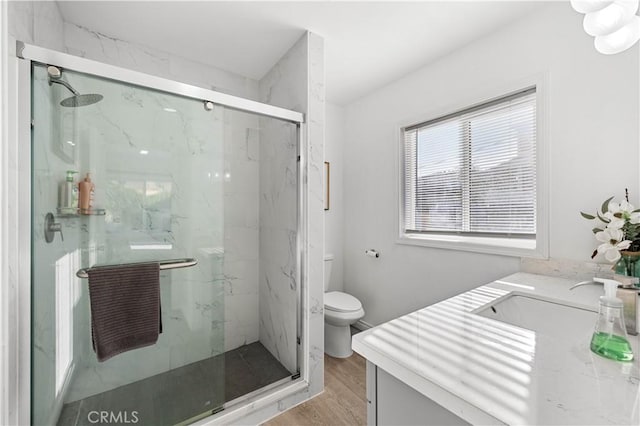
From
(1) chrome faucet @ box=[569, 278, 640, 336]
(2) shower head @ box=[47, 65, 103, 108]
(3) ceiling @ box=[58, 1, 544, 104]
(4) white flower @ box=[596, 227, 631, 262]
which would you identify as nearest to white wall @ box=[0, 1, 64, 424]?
(2) shower head @ box=[47, 65, 103, 108]

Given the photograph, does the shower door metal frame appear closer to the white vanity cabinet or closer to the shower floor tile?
the shower floor tile

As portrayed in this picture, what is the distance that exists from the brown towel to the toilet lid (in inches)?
49.2

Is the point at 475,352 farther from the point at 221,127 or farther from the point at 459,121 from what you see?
the point at 459,121

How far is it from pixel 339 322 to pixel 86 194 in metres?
1.80

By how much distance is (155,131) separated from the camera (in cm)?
141

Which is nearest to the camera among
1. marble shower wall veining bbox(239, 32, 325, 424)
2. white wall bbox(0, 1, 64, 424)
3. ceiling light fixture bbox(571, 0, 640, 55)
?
ceiling light fixture bbox(571, 0, 640, 55)

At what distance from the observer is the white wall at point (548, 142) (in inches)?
51.7

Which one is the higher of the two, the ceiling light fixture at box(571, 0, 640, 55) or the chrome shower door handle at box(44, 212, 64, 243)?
the ceiling light fixture at box(571, 0, 640, 55)

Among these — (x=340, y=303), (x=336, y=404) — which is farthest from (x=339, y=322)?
(x=336, y=404)

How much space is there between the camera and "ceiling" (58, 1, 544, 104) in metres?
1.54

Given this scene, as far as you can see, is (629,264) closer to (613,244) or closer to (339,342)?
(613,244)

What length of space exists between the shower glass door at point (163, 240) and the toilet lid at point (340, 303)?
1.46ft

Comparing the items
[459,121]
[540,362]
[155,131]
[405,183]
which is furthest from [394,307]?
[155,131]

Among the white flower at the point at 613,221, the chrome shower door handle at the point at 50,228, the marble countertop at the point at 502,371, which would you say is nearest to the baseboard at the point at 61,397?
the chrome shower door handle at the point at 50,228
